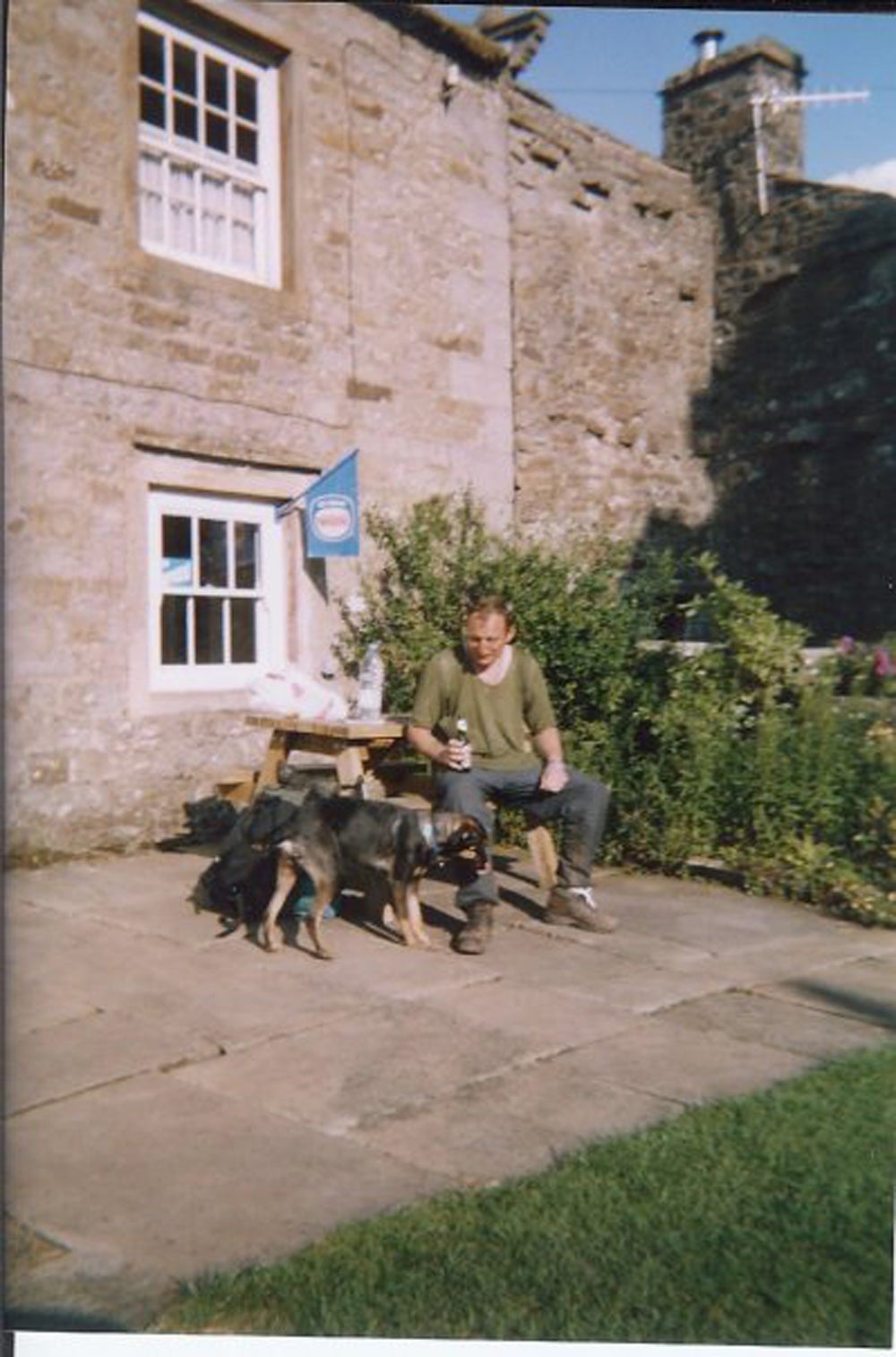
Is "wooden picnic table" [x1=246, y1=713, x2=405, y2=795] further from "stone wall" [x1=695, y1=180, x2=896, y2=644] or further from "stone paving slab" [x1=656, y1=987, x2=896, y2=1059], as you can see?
"stone wall" [x1=695, y1=180, x2=896, y2=644]

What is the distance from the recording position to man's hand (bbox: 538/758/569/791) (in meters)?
5.48

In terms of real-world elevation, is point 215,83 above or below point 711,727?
above

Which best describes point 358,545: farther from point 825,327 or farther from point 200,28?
point 825,327

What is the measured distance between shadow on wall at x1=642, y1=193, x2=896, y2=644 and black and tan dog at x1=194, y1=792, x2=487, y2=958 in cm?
633

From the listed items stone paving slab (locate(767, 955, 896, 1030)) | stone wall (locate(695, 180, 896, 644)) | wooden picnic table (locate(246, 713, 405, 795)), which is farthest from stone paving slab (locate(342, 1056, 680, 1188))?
stone wall (locate(695, 180, 896, 644))

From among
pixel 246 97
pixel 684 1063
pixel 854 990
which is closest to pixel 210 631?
pixel 246 97

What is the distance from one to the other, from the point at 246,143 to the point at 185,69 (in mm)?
631

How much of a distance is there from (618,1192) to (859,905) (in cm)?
327

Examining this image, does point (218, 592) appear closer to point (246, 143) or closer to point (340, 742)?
point (340, 742)

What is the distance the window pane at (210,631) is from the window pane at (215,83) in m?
3.21

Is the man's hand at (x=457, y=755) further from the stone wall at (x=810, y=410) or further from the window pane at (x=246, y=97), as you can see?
the stone wall at (x=810, y=410)

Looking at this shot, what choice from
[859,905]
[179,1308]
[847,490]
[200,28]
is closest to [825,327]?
[847,490]

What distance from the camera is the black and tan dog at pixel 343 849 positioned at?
4988 millimetres

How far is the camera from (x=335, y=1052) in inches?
152
